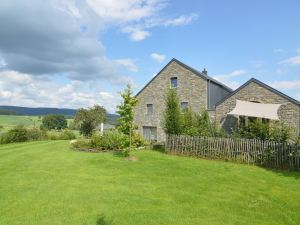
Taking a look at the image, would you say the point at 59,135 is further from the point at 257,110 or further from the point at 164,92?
the point at 257,110

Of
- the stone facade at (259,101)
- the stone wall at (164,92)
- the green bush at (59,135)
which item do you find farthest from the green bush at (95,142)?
the green bush at (59,135)

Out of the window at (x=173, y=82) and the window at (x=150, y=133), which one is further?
the window at (x=150, y=133)

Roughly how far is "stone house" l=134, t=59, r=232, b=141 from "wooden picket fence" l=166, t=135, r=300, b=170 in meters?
11.0

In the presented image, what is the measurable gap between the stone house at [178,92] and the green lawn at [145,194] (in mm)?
16630

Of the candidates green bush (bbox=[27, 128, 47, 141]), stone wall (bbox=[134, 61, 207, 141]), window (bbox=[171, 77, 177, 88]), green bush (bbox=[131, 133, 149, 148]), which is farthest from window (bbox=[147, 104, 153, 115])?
green bush (bbox=[27, 128, 47, 141])

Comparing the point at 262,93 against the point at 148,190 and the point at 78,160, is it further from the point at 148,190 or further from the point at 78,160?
the point at 148,190

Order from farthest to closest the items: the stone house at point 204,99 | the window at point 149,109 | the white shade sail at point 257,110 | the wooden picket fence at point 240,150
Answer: the window at point 149,109 → the stone house at point 204,99 → the white shade sail at point 257,110 → the wooden picket fence at point 240,150

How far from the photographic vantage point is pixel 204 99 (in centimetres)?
3319

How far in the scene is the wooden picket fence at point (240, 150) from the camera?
17.5m

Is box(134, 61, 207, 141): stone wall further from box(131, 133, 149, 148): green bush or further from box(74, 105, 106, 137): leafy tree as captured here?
box(74, 105, 106, 137): leafy tree

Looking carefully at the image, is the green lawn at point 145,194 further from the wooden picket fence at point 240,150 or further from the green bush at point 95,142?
the green bush at point 95,142

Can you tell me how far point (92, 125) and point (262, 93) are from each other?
3404 cm

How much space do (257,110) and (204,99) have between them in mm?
7796

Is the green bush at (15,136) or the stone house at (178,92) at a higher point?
the stone house at (178,92)
